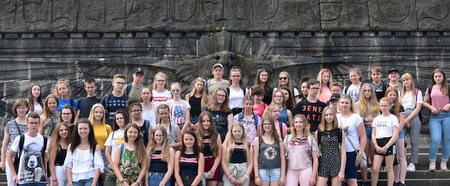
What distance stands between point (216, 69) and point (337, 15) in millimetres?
5312

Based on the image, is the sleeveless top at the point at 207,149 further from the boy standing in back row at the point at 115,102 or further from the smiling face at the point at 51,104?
the smiling face at the point at 51,104

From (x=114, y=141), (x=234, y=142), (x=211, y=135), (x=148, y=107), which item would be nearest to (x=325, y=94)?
(x=234, y=142)

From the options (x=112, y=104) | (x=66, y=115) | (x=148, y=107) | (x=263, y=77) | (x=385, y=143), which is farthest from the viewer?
(x=263, y=77)

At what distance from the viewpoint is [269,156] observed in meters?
6.67

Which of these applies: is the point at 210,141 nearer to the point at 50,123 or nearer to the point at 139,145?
the point at 139,145

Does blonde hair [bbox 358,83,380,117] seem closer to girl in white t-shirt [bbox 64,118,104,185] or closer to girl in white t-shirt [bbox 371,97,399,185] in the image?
girl in white t-shirt [bbox 371,97,399,185]

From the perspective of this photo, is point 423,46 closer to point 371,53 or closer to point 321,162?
point 371,53

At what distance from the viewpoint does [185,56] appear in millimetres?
12000

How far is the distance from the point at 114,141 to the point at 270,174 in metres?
1.95

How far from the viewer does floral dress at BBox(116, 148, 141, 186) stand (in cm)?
645

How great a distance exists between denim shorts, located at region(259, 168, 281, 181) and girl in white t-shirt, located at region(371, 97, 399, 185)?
128 cm

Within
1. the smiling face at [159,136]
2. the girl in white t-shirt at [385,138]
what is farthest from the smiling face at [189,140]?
the girl in white t-shirt at [385,138]

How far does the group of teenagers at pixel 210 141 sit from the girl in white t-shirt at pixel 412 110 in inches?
9.8

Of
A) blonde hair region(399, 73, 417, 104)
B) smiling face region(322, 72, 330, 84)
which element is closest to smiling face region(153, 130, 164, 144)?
smiling face region(322, 72, 330, 84)
